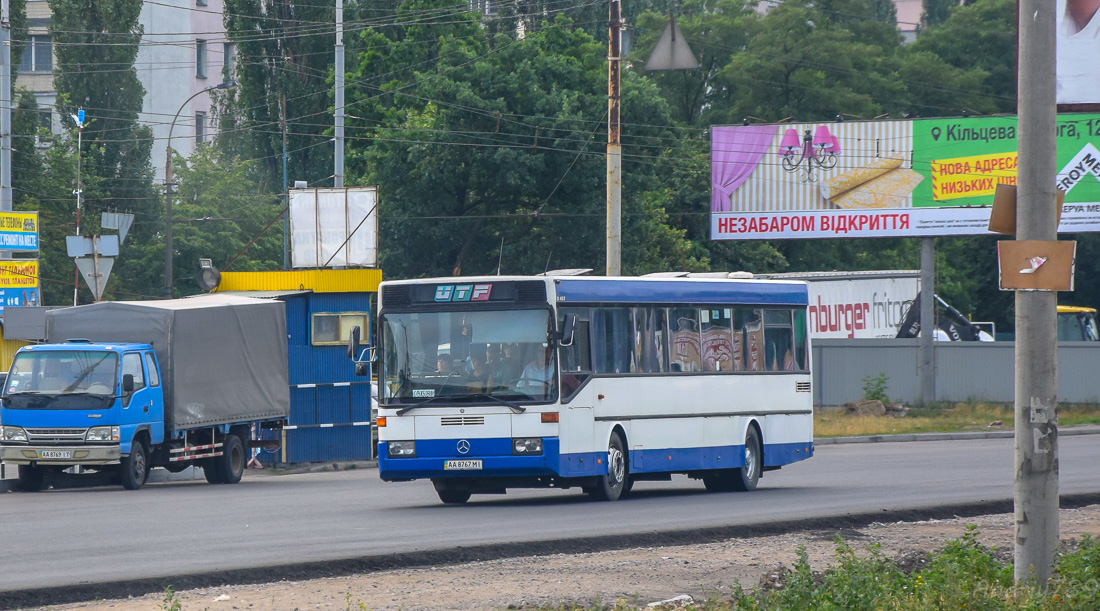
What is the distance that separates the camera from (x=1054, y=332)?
9266mm

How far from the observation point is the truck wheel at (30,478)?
70.0 ft

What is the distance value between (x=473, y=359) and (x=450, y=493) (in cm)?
200

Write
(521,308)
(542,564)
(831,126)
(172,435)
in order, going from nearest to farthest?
(542,564) < (521,308) < (172,435) < (831,126)

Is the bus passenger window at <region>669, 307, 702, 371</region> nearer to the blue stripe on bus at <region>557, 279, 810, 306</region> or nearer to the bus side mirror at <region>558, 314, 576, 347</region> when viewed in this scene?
the blue stripe on bus at <region>557, 279, 810, 306</region>

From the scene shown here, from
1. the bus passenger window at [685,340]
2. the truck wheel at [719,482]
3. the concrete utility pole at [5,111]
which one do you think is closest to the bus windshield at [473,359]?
the bus passenger window at [685,340]

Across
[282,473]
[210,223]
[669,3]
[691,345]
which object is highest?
[669,3]

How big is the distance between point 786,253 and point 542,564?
173 feet

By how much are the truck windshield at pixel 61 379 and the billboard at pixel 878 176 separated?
23245 mm

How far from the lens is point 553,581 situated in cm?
1037

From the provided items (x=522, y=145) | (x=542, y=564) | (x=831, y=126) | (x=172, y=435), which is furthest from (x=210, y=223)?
(x=542, y=564)

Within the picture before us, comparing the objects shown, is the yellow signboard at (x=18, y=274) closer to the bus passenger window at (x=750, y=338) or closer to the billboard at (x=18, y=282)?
the billboard at (x=18, y=282)

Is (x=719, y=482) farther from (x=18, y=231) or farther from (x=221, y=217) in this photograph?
(x=221, y=217)

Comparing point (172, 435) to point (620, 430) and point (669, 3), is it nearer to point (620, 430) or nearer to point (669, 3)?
point (620, 430)

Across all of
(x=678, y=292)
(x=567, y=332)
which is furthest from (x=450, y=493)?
(x=678, y=292)
